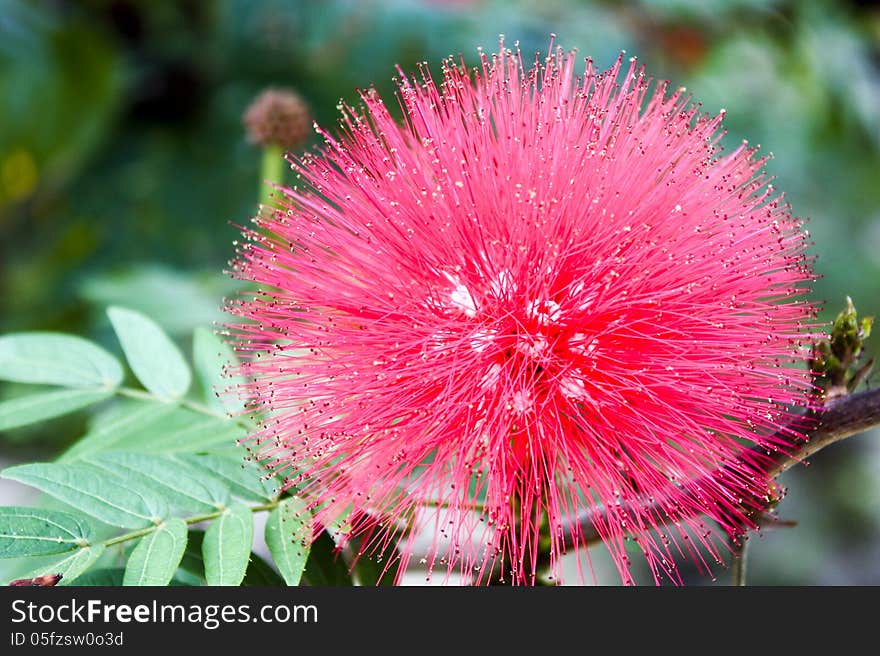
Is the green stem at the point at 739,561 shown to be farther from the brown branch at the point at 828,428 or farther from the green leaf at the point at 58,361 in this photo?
the green leaf at the point at 58,361

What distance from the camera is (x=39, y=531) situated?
0.99 meters

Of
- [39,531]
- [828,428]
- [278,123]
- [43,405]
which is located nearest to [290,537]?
[39,531]

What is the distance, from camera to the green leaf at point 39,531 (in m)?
0.96

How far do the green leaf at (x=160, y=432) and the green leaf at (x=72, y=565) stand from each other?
231 mm

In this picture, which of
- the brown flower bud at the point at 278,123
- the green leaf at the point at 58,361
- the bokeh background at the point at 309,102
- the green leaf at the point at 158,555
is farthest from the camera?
the bokeh background at the point at 309,102

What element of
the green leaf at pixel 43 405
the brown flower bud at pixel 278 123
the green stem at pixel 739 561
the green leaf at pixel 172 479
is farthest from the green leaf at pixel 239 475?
the brown flower bud at pixel 278 123

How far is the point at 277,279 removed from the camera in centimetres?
114

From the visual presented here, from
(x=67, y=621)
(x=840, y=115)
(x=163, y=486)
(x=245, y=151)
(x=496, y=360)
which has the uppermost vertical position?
(x=245, y=151)

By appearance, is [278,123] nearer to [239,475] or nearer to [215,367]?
[215,367]

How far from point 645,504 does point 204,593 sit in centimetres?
53

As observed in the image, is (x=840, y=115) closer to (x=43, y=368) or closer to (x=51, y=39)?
(x=43, y=368)

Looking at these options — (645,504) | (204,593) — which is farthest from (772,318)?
(204,593)

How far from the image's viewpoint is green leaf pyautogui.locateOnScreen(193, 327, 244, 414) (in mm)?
1318

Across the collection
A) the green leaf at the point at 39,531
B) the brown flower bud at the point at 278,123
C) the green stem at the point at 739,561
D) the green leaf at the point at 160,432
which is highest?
Result: the brown flower bud at the point at 278,123
